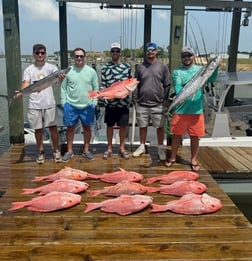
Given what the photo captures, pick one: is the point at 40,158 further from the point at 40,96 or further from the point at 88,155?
the point at 40,96

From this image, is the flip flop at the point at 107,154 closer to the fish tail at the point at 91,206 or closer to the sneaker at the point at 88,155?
the sneaker at the point at 88,155

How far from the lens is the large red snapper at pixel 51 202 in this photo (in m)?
3.35

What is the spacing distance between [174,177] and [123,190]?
0.78m

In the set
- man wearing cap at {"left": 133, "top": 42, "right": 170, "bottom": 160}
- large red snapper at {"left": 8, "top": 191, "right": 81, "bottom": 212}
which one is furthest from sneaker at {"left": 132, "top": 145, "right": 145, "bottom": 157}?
large red snapper at {"left": 8, "top": 191, "right": 81, "bottom": 212}

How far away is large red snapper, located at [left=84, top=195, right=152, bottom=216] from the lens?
329 cm

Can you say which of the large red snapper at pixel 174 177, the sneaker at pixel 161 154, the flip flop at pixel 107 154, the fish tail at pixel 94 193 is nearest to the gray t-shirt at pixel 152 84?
the sneaker at pixel 161 154

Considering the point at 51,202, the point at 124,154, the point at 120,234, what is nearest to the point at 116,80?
the point at 124,154

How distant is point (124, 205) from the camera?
3318 mm

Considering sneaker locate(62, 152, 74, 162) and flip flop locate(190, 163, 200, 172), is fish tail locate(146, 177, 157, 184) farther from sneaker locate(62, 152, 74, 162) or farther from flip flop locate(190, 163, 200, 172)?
sneaker locate(62, 152, 74, 162)

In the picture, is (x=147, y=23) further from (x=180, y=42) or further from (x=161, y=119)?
(x=161, y=119)

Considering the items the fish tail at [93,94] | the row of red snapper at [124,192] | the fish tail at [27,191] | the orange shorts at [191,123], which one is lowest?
the fish tail at [27,191]

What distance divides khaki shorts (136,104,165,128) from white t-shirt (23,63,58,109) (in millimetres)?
1243

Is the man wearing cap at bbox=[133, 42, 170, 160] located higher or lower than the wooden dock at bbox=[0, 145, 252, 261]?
higher

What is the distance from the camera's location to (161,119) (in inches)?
189
